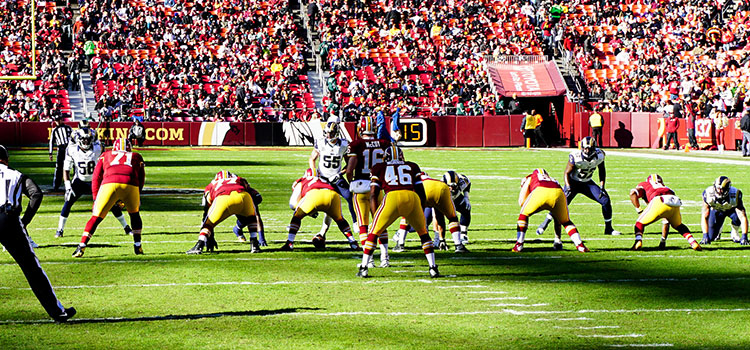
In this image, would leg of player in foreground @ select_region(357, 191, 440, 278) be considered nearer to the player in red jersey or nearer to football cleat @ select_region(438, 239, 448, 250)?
football cleat @ select_region(438, 239, 448, 250)

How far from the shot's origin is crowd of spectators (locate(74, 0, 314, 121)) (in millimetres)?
50562

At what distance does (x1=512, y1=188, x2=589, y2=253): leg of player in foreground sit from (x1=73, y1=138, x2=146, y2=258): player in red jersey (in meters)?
5.17

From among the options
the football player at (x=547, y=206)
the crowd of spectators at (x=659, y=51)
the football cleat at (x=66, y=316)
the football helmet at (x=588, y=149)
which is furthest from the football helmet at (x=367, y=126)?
the crowd of spectators at (x=659, y=51)

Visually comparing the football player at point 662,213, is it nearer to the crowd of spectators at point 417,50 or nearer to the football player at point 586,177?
the football player at point 586,177

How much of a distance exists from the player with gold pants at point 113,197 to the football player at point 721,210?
802 cm

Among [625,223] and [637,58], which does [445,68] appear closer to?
[637,58]

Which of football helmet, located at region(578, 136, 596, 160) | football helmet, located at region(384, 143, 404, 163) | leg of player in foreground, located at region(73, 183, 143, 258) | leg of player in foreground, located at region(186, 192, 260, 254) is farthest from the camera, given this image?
football helmet, located at region(578, 136, 596, 160)

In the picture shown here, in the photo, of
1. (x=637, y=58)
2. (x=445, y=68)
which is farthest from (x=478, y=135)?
(x=637, y=58)

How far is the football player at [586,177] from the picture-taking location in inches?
684

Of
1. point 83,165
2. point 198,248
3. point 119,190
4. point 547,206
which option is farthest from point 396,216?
point 83,165

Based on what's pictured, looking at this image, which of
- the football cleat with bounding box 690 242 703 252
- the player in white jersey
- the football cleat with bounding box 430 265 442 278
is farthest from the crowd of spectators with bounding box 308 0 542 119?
the football cleat with bounding box 430 265 442 278

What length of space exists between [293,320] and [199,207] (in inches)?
477

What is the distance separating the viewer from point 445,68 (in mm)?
54938

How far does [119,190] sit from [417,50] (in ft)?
138
